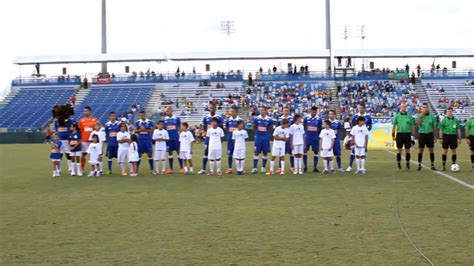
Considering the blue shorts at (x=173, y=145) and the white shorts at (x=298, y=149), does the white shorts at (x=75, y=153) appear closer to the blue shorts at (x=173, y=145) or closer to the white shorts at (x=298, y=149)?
the blue shorts at (x=173, y=145)

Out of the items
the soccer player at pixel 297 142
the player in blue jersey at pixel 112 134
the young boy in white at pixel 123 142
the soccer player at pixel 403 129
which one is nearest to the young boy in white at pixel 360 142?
the soccer player at pixel 403 129

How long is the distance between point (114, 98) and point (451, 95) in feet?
98.3

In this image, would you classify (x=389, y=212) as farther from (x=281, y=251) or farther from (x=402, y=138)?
→ (x=402, y=138)

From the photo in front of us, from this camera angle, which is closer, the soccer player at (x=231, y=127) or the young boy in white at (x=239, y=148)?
the young boy in white at (x=239, y=148)

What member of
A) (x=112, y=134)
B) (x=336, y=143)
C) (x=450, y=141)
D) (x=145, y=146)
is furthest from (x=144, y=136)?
(x=450, y=141)

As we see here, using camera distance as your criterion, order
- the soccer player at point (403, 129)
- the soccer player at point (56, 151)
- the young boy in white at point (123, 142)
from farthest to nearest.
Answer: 1. the young boy in white at point (123, 142)
2. the soccer player at point (403, 129)
3. the soccer player at point (56, 151)

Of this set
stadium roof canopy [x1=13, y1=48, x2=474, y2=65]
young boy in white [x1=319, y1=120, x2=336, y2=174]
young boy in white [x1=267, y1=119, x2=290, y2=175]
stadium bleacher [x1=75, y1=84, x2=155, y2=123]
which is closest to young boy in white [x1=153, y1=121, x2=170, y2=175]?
young boy in white [x1=267, y1=119, x2=290, y2=175]

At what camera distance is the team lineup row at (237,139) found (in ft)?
59.8

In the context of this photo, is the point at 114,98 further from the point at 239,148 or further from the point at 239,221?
the point at 239,221

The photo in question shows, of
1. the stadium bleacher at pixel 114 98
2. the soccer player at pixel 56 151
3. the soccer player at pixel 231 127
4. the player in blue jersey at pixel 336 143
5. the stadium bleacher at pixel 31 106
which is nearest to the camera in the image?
the soccer player at pixel 56 151

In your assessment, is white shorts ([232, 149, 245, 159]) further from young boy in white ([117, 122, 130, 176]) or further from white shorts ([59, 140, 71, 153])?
white shorts ([59, 140, 71, 153])

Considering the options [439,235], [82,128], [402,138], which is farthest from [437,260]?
[82,128]

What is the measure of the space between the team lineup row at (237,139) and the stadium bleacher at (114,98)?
1398 inches

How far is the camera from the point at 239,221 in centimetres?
952
